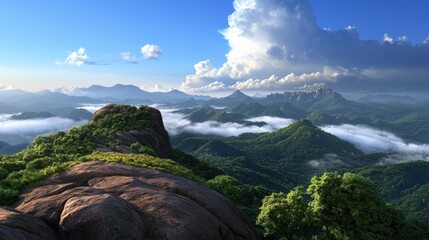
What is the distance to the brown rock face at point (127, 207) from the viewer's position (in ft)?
80.3

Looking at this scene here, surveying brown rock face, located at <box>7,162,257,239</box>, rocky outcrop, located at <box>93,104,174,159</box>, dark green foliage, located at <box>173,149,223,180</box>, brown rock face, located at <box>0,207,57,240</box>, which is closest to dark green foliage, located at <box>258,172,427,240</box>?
brown rock face, located at <box>7,162,257,239</box>

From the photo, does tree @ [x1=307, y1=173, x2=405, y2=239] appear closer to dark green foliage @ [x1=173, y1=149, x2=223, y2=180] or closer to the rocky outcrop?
the rocky outcrop

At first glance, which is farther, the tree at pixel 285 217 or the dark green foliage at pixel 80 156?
the tree at pixel 285 217

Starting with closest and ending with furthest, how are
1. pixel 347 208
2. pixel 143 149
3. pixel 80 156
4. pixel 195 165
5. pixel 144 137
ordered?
pixel 347 208 → pixel 80 156 → pixel 143 149 → pixel 144 137 → pixel 195 165

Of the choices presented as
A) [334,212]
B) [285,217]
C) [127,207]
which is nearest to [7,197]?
[127,207]

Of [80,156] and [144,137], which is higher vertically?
[80,156]

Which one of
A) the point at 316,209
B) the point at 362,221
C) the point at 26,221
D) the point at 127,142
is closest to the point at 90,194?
the point at 26,221

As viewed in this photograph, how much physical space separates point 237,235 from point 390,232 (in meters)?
28.2

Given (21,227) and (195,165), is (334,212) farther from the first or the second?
(195,165)

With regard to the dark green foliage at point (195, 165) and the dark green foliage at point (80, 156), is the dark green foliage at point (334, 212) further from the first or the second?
the dark green foliage at point (195, 165)

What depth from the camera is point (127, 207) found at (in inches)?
1046

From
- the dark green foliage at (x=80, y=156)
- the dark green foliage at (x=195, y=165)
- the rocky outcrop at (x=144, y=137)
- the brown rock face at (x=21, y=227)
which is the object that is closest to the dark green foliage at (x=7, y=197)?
the dark green foliage at (x=80, y=156)

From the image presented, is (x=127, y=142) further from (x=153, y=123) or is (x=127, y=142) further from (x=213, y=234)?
(x=213, y=234)

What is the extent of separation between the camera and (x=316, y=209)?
45.7m
